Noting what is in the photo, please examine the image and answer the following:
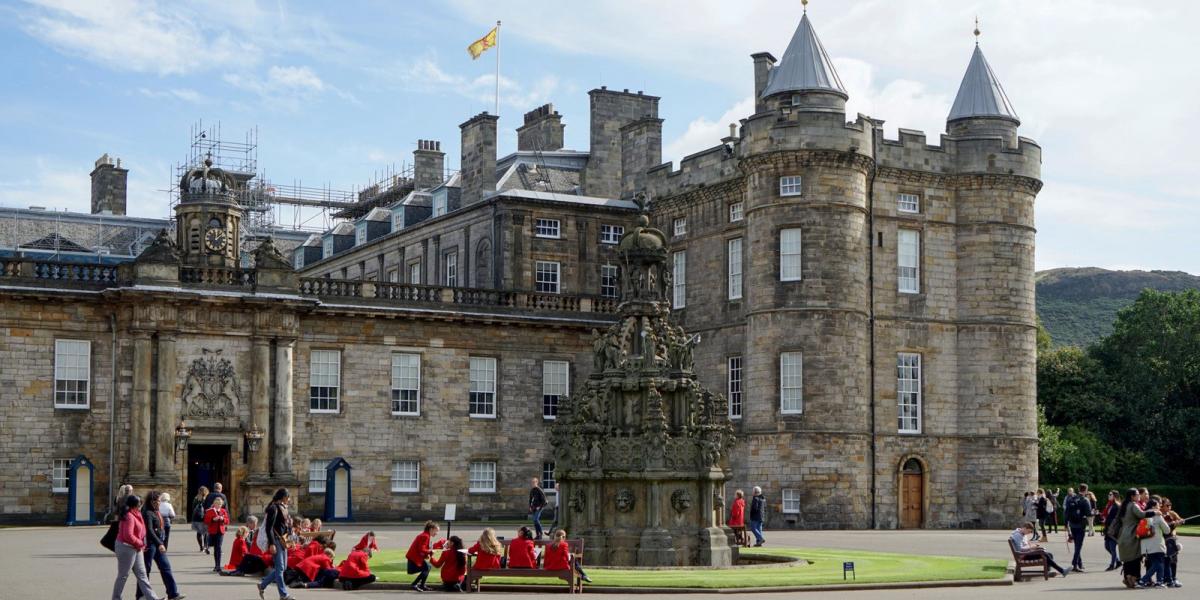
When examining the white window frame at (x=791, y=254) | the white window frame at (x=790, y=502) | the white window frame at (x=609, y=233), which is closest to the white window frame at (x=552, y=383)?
the white window frame at (x=609, y=233)

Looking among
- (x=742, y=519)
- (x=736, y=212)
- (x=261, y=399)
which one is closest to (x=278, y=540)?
(x=742, y=519)

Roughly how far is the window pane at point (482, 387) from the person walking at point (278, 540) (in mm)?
26484

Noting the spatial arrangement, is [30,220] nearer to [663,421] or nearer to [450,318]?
[450,318]

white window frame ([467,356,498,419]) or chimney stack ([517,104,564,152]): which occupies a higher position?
chimney stack ([517,104,564,152])

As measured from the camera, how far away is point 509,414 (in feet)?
164

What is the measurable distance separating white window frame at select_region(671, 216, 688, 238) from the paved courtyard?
13198 mm

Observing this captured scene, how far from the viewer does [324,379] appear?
155 feet

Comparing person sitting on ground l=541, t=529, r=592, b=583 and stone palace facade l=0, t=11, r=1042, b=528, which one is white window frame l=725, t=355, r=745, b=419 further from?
person sitting on ground l=541, t=529, r=592, b=583

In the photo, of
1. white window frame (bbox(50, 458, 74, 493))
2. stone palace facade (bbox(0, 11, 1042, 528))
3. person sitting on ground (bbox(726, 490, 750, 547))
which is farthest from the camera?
stone palace facade (bbox(0, 11, 1042, 528))

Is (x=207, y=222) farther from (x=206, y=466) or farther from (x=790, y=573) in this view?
(x=790, y=573)

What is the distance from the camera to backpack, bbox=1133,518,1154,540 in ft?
78.7

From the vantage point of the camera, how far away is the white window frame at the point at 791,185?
46.0m

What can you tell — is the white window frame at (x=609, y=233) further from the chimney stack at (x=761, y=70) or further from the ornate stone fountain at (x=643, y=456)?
the ornate stone fountain at (x=643, y=456)

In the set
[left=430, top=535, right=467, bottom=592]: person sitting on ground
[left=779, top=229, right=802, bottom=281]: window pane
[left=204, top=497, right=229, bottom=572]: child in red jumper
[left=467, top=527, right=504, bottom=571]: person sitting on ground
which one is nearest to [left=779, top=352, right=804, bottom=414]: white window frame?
[left=779, top=229, right=802, bottom=281]: window pane
